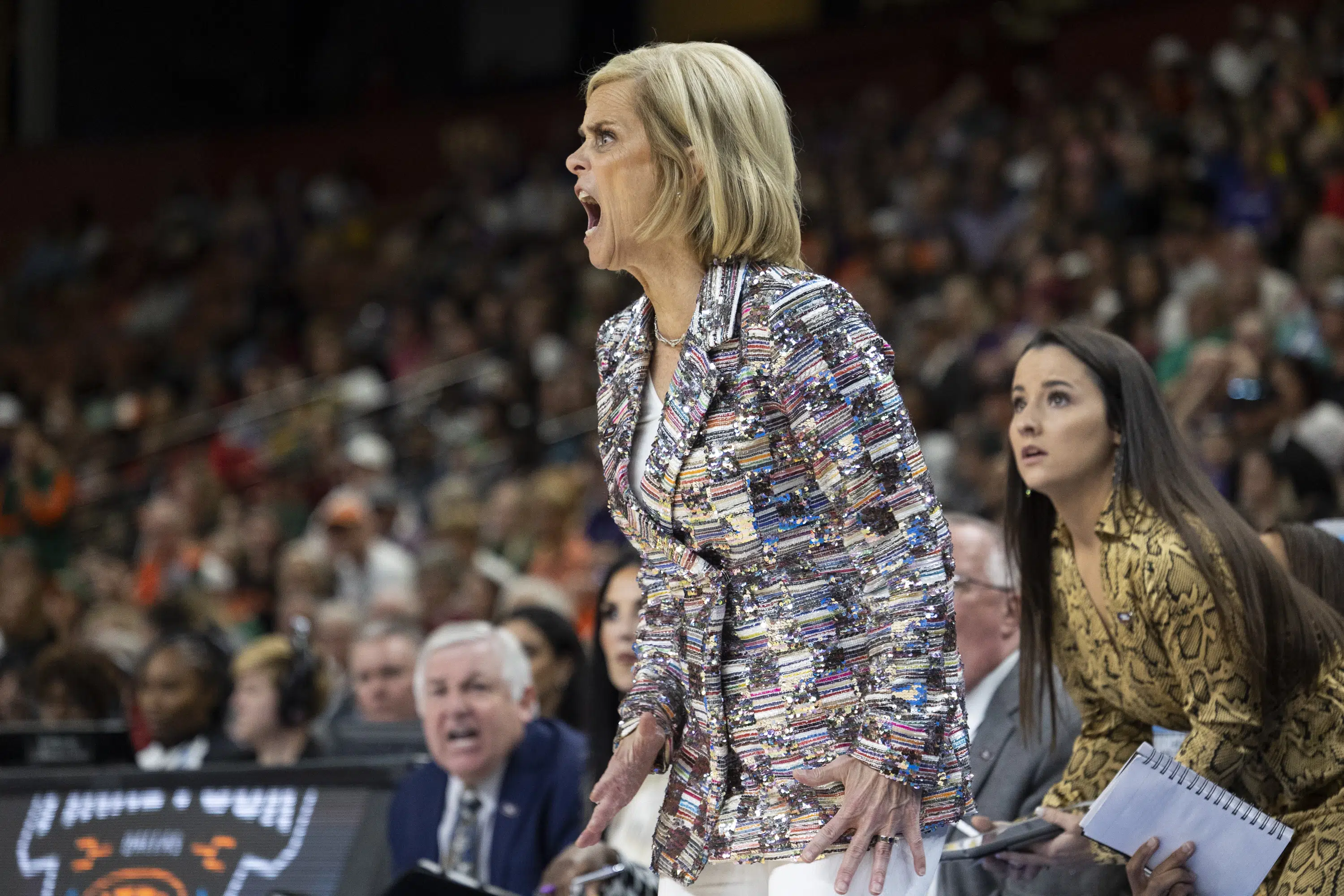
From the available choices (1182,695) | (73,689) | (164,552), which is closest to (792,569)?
(1182,695)

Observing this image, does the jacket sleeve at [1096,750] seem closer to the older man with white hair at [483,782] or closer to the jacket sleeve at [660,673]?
the jacket sleeve at [660,673]

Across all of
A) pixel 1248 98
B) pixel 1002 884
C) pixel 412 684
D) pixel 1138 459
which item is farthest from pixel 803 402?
pixel 1248 98

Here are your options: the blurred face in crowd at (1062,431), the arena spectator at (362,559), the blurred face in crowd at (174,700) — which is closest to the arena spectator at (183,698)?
the blurred face in crowd at (174,700)

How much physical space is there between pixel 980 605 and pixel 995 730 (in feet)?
1.05

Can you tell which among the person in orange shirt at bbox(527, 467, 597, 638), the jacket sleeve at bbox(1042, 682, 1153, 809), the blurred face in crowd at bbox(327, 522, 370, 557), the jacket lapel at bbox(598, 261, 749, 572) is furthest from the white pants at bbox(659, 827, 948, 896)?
the blurred face in crowd at bbox(327, 522, 370, 557)

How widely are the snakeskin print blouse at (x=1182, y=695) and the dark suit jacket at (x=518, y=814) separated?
1354 mm

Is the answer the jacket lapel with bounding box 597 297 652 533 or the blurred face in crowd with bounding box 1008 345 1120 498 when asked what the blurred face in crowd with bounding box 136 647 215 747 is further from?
the jacket lapel with bounding box 597 297 652 533

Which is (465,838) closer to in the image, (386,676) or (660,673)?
(386,676)

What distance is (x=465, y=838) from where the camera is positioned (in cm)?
392

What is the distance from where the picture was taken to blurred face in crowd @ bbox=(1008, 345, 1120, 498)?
2.86 meters

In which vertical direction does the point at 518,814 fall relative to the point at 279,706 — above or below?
below

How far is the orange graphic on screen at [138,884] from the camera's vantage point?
3670mm

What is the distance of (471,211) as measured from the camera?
13820 mm

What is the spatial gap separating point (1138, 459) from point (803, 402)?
1.09 m
